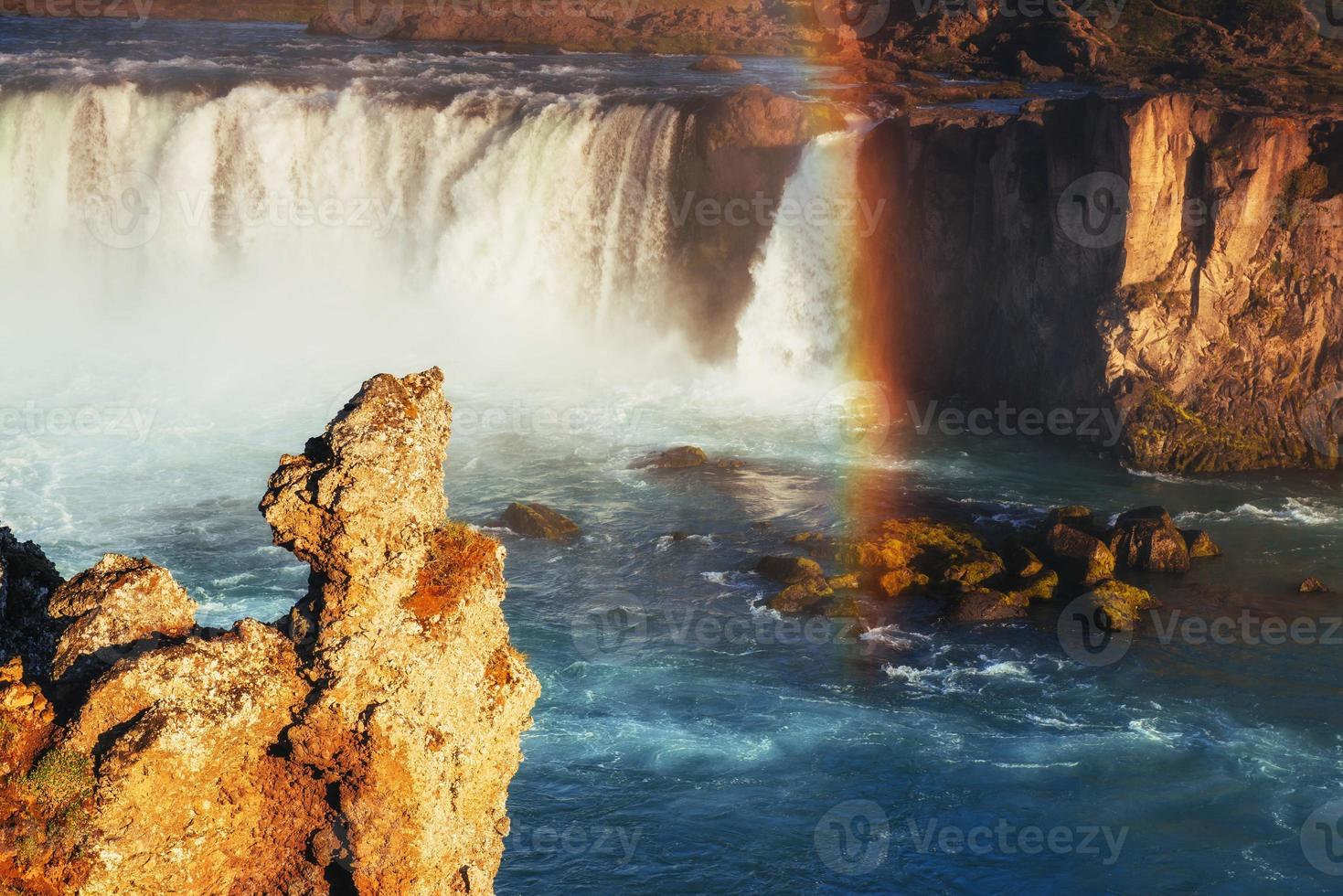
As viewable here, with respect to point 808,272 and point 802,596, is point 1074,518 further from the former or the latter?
point 808,272

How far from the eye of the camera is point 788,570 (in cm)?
3891

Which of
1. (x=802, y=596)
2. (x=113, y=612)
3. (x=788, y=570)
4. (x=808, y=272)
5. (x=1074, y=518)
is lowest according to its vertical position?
(x=802, y=596)

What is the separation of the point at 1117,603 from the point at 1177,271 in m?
15.7

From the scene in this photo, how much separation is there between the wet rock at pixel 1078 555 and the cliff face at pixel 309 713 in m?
25.9

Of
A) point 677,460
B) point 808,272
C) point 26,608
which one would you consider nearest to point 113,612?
point 26,608

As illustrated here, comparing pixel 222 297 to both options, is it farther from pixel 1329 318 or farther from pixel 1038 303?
pixel 1329 318

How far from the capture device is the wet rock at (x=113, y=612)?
14797 mm

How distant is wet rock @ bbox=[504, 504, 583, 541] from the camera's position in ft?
138

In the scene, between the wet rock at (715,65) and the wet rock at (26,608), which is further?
the wet rock at (715,65)

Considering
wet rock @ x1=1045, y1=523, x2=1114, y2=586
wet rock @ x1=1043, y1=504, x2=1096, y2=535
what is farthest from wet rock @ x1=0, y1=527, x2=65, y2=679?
wet rock @ x1=1043, y1=504, x2=1096, y2=535

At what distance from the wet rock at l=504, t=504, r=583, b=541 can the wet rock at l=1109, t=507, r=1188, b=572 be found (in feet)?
50.8

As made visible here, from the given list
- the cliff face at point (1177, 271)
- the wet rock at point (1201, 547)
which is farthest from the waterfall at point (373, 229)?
the wet rock at point (1201, 547)

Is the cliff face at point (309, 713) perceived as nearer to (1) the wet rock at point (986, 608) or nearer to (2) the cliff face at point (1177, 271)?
(1) the wet rock at point (986, 608)

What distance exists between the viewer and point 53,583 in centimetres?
1756
